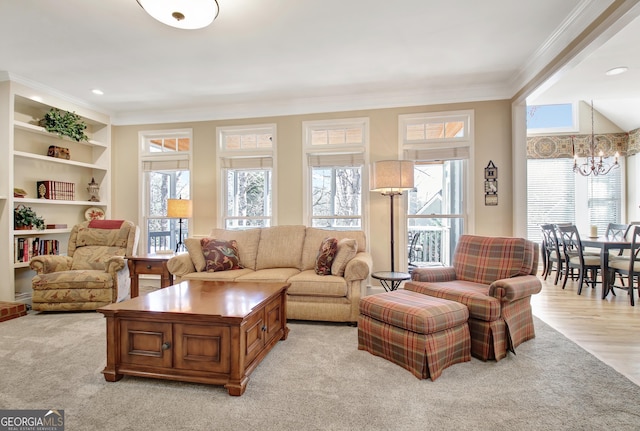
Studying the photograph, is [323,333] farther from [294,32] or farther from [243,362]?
[294,32]

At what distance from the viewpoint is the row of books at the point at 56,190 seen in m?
4.38

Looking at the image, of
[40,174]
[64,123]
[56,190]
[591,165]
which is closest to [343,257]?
[56,190]

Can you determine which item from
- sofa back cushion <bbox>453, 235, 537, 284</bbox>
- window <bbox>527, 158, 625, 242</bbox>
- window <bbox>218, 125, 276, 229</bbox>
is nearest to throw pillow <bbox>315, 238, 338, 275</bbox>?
sofa back cushion <bbox>453, 235, 537, 284</bbox>

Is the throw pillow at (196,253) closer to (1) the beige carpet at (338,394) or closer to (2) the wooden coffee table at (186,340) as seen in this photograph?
(1) the beige carpet at (338,394)

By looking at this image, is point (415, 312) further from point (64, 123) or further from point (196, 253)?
point (64, 123)

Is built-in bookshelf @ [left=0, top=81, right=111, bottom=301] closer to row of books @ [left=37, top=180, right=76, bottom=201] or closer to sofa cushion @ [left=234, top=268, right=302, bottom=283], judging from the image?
row of books @ [left=37, top=180, right=76, bottom=201]

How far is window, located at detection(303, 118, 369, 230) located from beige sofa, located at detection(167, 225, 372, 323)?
58 centimetres

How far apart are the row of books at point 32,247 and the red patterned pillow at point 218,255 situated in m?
2.24

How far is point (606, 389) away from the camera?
6.79 feet

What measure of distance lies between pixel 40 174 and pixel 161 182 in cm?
149

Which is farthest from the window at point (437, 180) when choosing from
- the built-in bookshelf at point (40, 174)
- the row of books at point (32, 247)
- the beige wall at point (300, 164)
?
the row of books at point (32, 247)

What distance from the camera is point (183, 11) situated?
2.36 m

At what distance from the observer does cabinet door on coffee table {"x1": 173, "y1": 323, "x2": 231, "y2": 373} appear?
→ 205cm

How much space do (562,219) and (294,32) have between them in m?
6.64
